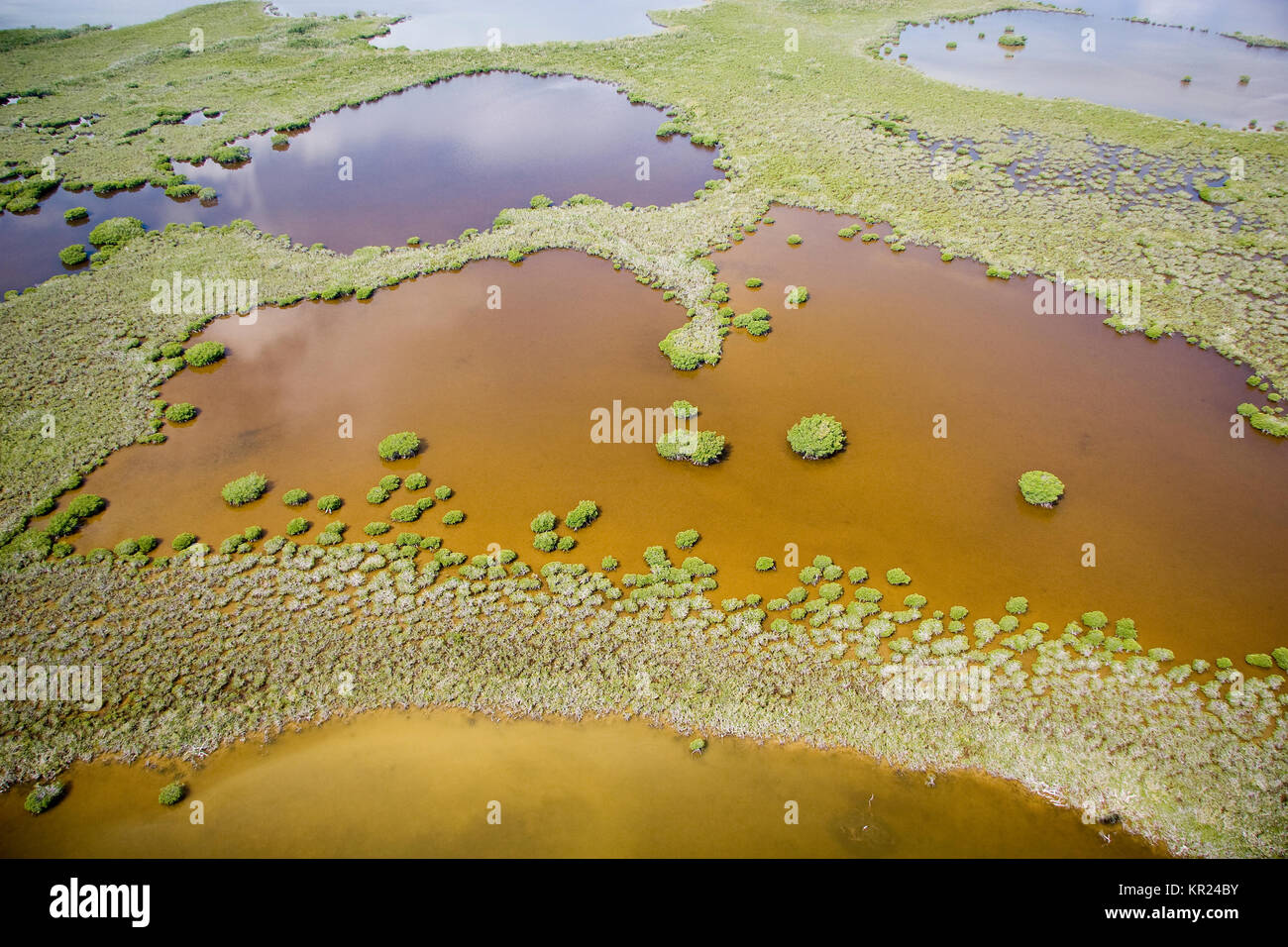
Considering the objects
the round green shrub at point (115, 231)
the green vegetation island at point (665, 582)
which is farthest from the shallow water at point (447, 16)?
the round green shrub at point (115, 231)

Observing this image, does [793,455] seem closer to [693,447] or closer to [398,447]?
[693,447]

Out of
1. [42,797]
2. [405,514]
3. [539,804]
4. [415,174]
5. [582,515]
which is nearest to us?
[42,797]

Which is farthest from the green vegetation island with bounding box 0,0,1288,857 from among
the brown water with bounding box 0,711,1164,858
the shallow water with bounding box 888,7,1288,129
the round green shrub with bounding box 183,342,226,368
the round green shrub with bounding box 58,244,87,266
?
the shallow water with bounding box 888,7,1288,129

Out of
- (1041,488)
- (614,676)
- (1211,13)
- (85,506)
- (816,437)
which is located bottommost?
(614,676)

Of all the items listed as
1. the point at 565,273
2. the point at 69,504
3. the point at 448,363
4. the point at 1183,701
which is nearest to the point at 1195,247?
the point at 1183,701

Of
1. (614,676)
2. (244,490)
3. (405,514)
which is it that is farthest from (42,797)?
(614,676)

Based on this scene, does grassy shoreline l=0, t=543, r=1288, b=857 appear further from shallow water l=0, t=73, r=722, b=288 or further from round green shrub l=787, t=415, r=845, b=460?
shallow water l=0, t=73, r=722, b=288

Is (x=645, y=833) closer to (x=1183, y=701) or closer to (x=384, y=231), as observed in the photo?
(x=1183, y=701)
